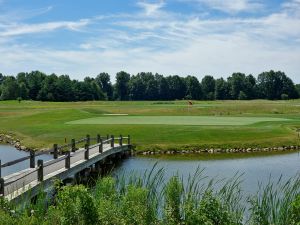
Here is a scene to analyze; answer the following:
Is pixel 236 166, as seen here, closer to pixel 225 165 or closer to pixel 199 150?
pixel 225 165

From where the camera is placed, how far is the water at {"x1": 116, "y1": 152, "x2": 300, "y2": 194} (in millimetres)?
30047

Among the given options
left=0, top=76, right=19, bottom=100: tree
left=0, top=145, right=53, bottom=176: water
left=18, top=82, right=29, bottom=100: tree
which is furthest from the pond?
left=18, top=82, right=29, bottom=100: tree

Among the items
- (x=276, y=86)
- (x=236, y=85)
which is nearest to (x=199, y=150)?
(x=236, y=85)

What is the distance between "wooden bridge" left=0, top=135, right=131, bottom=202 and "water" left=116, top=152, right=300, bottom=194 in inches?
59.2

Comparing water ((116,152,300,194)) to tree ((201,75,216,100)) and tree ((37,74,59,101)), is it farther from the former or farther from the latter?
tree ((201,75,216,100))

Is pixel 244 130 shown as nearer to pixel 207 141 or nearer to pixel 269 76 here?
pixel 207 141

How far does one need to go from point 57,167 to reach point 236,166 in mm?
13721

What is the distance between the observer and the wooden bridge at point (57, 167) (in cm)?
1870

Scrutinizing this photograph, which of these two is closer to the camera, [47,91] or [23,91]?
[23,91]

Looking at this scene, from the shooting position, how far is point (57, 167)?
26.4 metres

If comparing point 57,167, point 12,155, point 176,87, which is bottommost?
point 12,155

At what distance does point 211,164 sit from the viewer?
1410 inches

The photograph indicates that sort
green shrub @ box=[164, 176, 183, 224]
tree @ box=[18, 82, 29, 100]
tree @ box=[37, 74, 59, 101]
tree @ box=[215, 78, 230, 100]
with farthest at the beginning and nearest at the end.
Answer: tree @ box=[215, 78, 230, 100]
tree @ box=[37, 74, 59, 101]
tree @ box=[18, 82, 29, 100]
green shrub @ box=[164, 176, 183, 224]

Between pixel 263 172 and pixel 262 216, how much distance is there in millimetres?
19542
